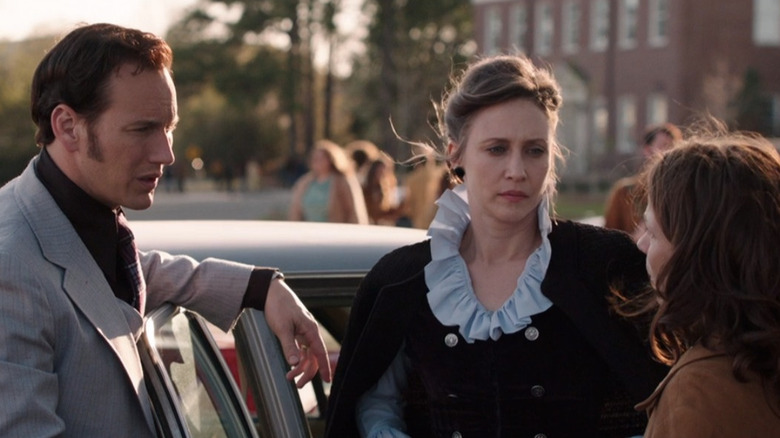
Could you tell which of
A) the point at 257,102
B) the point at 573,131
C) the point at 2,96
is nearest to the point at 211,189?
the point at 257,102

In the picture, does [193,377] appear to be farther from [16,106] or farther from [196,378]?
[16,106]

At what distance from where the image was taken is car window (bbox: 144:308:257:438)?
2619mm

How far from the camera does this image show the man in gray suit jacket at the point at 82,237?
87.1 inches

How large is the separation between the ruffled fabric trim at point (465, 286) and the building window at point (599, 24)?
4536cm

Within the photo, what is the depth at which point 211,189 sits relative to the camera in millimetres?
57406

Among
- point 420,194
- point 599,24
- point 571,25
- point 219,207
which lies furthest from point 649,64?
point 420,194

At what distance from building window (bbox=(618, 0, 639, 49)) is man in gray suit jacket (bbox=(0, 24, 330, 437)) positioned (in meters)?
44.8

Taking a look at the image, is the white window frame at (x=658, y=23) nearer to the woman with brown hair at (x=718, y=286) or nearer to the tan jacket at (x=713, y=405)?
the woman with brown hair at (x=718, y=286)

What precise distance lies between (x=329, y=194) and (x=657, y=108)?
121 ft

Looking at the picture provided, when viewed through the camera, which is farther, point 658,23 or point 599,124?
point 599,124

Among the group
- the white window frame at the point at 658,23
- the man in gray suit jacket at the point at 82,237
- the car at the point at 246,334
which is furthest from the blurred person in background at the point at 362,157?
the white window frame at the point at 658,23

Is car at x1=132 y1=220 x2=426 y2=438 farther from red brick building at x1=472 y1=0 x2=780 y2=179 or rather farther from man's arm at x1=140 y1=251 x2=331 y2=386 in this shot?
red brick building at x1=472 y1=0 x2=780 y2=179

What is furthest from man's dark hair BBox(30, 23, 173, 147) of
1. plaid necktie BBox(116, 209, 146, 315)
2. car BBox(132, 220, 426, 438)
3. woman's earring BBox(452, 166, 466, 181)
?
woman's earring BBox(452, 166, 466, 181)

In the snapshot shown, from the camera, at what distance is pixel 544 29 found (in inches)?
1970
